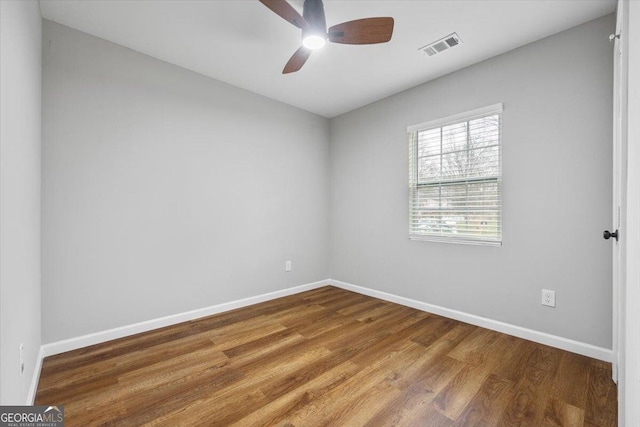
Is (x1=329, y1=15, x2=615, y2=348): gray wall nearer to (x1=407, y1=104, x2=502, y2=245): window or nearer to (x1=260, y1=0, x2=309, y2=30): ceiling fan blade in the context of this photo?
(x1=407, y1=104, x2=502, y2=245): window

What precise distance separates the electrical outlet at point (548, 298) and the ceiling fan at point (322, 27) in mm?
2323

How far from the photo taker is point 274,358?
2.12 metres

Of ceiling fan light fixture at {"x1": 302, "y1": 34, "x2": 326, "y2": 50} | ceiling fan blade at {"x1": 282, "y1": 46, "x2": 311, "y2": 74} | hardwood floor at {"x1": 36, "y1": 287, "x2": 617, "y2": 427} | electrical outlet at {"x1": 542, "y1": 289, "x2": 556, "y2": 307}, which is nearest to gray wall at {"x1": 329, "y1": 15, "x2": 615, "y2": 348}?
electrical outlet at {"x1": 542, "y1": 289, "x2": 556, "y2": 307}

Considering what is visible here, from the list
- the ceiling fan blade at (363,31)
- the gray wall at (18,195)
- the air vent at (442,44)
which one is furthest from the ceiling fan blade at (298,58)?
the gray wall at (18,195)

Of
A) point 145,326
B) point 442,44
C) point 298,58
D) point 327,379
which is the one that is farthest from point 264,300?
point 442,44

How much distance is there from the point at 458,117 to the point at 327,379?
2611mm

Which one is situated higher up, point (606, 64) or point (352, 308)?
point (606, 64)

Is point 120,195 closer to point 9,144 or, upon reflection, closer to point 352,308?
point 9,144

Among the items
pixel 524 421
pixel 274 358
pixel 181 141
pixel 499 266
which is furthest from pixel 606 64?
pixel 181 141

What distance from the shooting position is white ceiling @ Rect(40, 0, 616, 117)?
199 cm

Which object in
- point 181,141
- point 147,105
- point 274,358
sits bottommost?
point 274,358

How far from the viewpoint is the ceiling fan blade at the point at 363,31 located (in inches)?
69.6

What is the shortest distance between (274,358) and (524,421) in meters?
1.54

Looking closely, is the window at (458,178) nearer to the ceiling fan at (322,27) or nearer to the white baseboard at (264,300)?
the white baseboard at (264,300)
